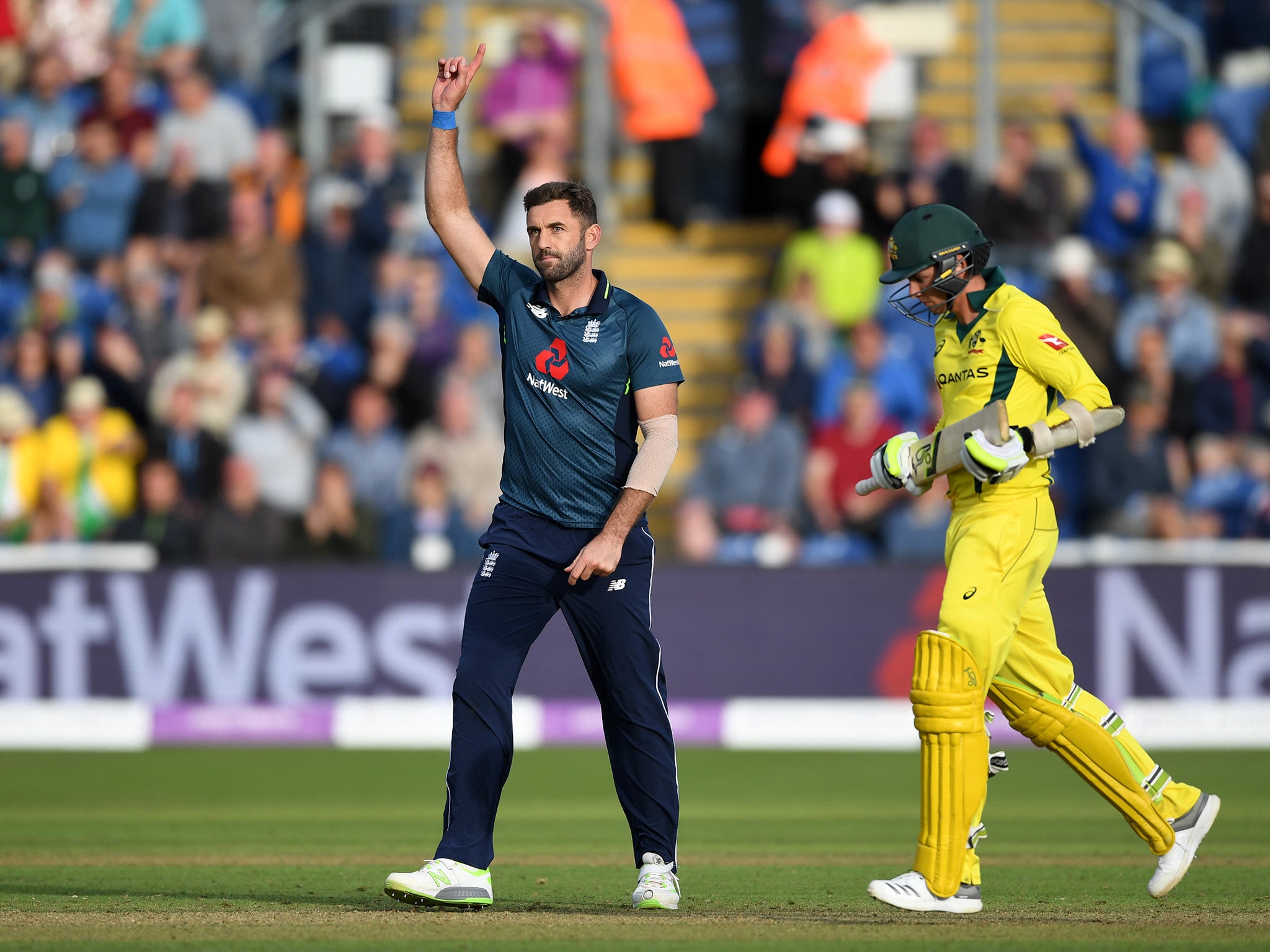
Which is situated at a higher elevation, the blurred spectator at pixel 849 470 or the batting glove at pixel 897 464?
the batting glove at pixel 897 464

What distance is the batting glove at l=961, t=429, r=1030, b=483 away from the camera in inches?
230


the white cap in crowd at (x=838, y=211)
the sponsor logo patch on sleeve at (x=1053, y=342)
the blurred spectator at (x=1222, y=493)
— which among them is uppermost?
the white cap in crowd at (x=838, y=211)

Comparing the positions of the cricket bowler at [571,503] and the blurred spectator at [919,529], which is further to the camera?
the blurred spectator at [919,529]

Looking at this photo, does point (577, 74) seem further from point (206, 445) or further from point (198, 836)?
point (198, 836)

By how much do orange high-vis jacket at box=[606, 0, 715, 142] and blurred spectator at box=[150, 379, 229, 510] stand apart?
4.48 meters

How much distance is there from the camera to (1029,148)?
15.0 metres

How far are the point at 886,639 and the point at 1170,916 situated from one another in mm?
6693

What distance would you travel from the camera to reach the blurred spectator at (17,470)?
13695 millimetres

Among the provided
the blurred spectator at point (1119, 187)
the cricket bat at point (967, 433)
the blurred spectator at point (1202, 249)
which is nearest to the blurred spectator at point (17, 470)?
the blurred spectator at point (1119, 187)

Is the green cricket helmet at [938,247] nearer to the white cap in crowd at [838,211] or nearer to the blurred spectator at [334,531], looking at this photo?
the blurred spectator at [334,531]

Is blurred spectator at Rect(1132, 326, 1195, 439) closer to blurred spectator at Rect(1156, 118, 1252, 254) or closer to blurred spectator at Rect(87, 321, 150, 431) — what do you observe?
blurred spectator at Rect(1156, 118, 1252, 254)

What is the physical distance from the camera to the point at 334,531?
1341 cm

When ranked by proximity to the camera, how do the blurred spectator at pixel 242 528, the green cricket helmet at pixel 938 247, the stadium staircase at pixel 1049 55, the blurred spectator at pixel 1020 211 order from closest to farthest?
the green cricket helmet at pixel 938 247 < the blurred spectator at pixel 242 528 < the blurred spectator at pixel 1020 211 < the stadium staircase at pixel 1049 55

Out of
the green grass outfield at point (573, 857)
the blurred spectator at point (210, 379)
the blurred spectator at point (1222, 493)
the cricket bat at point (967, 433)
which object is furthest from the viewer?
the blurred spectator at point (210, 379)
